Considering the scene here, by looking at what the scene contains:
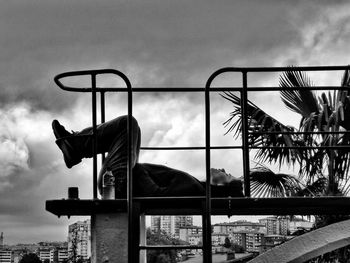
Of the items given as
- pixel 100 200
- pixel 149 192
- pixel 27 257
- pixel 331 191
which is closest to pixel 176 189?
pixel 149 192

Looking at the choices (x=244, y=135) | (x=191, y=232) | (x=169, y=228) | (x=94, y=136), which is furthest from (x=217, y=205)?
(x=169, y=228)

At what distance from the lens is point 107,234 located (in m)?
5.70

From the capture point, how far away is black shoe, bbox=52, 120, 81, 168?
6141mm

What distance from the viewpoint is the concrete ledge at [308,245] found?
5594 millimetres

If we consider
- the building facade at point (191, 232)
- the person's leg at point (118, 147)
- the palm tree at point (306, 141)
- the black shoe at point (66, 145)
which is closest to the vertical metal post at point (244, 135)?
the building facade at point (191, 232)

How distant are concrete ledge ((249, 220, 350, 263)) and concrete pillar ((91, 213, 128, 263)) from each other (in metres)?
0.87

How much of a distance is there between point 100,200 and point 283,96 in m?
8.94

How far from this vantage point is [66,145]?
20.2 feet

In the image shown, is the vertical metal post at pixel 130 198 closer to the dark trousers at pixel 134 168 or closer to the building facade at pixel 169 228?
A: the dark trousers at pixel 134 168

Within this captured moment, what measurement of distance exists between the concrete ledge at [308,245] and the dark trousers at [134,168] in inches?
28.8

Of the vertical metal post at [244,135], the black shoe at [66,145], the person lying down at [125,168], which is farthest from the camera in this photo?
the black shoe at [66,145]

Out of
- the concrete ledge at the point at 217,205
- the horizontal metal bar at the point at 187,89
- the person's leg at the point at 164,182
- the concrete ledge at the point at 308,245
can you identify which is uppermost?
the horizontal metal bar at the point at 187,89

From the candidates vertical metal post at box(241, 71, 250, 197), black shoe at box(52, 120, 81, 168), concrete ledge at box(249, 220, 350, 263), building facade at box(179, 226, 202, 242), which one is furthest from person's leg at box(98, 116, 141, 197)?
concrete ledge at box(249, 220, 350, 263)

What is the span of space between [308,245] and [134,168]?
4.40 feet
